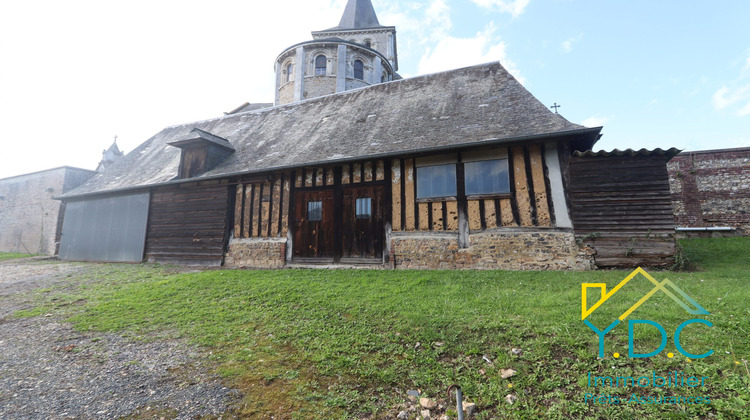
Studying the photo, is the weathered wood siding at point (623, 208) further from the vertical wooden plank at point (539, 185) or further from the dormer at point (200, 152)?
the dormer at point (200, 152)

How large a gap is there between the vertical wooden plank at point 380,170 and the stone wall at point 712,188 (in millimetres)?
11399

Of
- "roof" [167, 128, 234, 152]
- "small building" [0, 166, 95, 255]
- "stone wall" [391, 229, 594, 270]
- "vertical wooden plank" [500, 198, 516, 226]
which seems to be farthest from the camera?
"small building" [0, 166, 95, 255]

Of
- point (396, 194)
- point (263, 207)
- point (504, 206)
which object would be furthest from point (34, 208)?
point (504, 206)

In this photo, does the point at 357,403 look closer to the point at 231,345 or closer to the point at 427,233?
the point at 231,345

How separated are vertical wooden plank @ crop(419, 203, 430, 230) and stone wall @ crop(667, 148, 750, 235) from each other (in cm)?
1058

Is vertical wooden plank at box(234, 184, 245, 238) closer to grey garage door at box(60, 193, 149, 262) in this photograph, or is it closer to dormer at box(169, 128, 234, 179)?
dormer at box(169, 128, 234, 179)

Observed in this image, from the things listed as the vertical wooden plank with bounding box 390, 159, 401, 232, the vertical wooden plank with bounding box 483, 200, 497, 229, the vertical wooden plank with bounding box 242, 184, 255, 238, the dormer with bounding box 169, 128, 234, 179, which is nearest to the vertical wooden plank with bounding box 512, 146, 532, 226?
the vertical wooden plank with bounding box 483, 200, 497, 229

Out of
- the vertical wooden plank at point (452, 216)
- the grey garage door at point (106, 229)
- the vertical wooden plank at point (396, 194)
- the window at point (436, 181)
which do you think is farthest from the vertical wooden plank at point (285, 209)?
the grey garage door at point (106, 229)

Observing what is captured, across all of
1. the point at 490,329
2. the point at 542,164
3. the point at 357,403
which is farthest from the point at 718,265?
the point at 357,403

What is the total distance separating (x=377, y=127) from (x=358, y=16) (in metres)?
23.9

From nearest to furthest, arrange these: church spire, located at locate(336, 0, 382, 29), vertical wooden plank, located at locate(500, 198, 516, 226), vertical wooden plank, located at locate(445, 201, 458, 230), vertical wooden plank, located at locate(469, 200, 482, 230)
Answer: vertical wooden plank, located at locate(500, 198, 516, 226), vertical wooden plank, located at locate(469, 200, 482, 230), vertical wooden plank, located at locate(445, 201, 458, 230), church spire, located at locate(336, 0, 382, 29)

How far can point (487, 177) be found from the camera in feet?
22.6

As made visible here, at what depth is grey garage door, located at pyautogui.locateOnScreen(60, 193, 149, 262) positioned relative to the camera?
425 inches

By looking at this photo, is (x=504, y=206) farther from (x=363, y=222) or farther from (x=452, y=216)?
(x=363, y=222)
